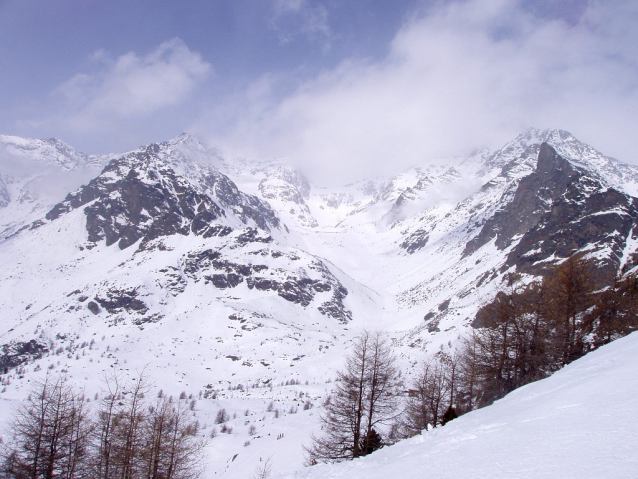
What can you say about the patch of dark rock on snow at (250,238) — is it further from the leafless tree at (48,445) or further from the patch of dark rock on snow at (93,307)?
the leafless tree at (48,445)

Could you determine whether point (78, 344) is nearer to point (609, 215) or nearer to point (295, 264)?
point (295, 264)

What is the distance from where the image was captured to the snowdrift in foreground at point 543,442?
470 centimetres

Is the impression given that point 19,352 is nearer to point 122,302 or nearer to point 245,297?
point 122,302

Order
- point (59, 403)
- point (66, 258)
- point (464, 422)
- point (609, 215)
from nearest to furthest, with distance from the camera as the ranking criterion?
point (464, 422) < point (59, 403) < point (609, 215) < point (66, 258)

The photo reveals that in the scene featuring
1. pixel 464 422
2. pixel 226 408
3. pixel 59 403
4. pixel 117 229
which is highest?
pixel 117 229

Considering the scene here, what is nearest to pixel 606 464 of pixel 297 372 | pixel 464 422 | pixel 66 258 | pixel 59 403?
pixel 464 422

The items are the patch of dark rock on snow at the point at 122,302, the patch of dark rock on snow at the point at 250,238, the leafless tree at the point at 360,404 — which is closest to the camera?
the leafless tree at the point at 360,404

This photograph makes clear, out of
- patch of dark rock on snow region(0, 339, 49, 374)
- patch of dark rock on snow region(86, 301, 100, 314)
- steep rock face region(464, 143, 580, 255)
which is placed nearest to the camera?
patch of dark rock on snow region(0, 339, 49, 374)

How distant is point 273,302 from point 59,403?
12442 centimetres

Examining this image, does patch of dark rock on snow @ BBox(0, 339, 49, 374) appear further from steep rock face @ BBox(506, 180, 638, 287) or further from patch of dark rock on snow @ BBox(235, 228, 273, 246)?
steep rock face @ BBox(506, 180, 638, 287)

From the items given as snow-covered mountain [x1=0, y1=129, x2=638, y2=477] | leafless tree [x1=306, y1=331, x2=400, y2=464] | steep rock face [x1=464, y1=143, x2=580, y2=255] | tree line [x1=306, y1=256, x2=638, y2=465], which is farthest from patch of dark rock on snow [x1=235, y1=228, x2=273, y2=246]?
tree line [x1=306, y1=256, x2=638, y2=465]

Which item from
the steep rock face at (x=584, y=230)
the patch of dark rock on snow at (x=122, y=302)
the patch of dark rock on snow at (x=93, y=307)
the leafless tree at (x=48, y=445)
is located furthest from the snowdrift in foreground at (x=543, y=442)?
the patch of dark rock on snow at (x=93, y=307)

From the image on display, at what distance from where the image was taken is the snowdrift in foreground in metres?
4.70

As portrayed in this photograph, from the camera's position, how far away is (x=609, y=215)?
7662 centimetres
